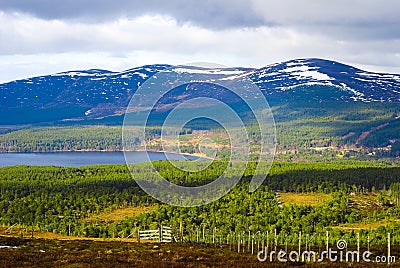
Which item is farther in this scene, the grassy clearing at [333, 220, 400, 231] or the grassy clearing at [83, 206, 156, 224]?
the grassy clearing at [83, 206, 156, 224]

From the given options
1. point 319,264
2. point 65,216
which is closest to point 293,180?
point 65,216

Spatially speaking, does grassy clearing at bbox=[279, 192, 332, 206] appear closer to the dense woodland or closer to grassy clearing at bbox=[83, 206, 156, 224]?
the dense woodland

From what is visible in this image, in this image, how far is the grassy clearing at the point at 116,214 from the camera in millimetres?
78400

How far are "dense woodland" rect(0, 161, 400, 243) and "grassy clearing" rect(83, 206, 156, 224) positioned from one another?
123cm

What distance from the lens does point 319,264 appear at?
26.6m

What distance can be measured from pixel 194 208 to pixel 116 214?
39.6ft

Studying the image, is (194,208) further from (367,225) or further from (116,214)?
(367,225)

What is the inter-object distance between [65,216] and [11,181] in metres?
31.6

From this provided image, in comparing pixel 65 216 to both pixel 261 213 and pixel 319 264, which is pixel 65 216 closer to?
pixel 261 213

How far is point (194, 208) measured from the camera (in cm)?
7881

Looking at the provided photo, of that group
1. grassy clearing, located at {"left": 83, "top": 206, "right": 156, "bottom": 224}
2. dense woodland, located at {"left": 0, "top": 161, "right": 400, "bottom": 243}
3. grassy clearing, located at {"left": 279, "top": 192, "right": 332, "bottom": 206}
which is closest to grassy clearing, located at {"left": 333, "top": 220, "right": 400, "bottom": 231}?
dense woodland, located at {"left": 0, "top": 161, "right": 400, "bottom": 243}

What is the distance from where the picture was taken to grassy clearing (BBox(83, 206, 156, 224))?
78.4m

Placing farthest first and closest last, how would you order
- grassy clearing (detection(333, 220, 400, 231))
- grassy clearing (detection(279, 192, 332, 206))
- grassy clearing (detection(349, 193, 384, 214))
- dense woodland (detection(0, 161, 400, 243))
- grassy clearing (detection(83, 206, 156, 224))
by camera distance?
grassy clearing (detection(279, 192, 332, 206)) → grassy clearing (detection(349, 193, 384, 214)) → grassy clearing (detection(83, 206, 156, 224)) → grassy clearing (detection(333, 220, 400, 231)) → dense woodland (detection(0, 161, 400, 243))

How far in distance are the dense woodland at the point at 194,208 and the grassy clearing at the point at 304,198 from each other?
5.97 ft
